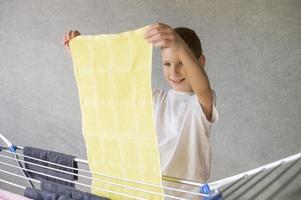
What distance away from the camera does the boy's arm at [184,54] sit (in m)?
0.79

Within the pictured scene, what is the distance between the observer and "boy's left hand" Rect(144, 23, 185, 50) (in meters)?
0.78

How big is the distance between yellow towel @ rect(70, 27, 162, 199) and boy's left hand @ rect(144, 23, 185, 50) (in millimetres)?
21

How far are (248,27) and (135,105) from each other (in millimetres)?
720

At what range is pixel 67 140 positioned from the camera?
6.26ft

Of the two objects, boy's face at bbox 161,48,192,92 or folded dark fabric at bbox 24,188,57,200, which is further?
boy's face at bbox 161,48,192,92

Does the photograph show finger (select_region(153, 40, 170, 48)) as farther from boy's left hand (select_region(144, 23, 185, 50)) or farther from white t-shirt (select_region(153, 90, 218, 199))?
white t-shirt (select_region(153, 90, 218, 199))

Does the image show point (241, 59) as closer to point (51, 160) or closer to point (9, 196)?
point (51, 160)

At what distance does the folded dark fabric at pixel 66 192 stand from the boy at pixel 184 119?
210 millimetres

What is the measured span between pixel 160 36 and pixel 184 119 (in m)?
0.35

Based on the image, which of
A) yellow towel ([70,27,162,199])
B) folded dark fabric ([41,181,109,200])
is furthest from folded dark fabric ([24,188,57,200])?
yellow towel ([70,27,162,199])

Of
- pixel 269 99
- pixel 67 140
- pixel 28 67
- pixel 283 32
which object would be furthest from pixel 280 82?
pixel 28 67

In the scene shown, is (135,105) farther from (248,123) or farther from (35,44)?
(35,44)

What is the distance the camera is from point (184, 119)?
107cm

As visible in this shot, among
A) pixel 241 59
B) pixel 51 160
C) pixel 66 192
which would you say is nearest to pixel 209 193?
pixel 66 192
